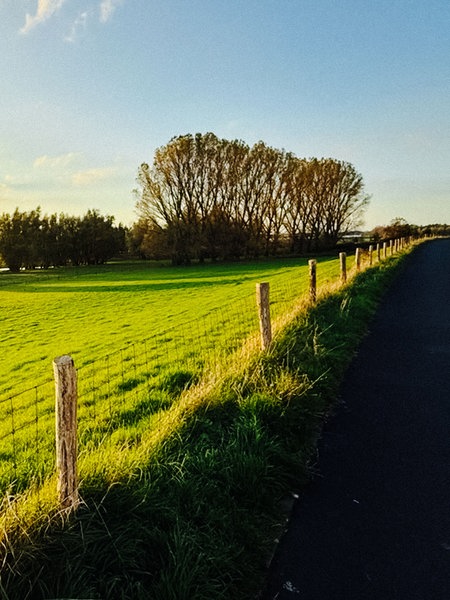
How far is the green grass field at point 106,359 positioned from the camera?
6.07 meters

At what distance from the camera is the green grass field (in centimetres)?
607

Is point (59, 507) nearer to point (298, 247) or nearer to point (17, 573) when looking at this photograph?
point (17, 573)

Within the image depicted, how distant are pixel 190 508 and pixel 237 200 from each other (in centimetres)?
6179

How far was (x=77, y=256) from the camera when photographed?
8044 centimetres

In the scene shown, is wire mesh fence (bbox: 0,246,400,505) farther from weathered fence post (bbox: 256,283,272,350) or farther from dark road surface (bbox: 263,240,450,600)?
dark road surface (bbox: 263,240,450,600)

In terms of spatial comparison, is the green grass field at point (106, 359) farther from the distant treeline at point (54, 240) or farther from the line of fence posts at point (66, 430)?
the distant treeline at point (54, 240)

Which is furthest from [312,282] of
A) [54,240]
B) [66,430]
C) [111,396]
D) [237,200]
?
[54,240]

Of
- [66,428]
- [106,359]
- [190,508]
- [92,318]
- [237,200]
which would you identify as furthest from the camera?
[237,200]

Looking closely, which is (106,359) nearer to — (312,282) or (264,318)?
(264,318)

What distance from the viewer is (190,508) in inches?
148

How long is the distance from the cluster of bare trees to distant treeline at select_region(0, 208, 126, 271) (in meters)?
19.0

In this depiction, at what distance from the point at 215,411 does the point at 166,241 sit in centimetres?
5362

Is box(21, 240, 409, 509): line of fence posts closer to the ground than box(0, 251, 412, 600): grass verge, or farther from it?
farther from it

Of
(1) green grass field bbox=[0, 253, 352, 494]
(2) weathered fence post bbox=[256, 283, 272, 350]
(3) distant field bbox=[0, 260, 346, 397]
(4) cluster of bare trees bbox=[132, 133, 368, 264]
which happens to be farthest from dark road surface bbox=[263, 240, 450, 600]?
(4) cluster of bare trees bbox=[132, 133, 368, 264]
